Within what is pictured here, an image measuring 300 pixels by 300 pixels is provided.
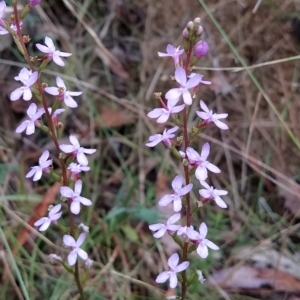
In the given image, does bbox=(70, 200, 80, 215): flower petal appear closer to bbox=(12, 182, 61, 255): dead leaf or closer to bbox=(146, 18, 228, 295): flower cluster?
bbox=(146, 18, 228, 295): flower cluster

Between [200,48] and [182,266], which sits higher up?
[200,48]

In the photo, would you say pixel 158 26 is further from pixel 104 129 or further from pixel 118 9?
pixel 104 129

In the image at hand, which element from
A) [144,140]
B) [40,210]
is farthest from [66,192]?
[144,140]

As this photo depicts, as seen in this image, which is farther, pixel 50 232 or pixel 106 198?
pixel 106 198

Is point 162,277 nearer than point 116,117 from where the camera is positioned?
Yes

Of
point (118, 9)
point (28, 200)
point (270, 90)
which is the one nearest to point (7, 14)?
point (118, 9)

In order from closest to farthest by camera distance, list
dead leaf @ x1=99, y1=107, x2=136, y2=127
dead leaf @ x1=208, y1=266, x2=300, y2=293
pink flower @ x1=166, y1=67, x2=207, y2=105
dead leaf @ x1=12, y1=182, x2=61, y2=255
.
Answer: pink flower @ x1=166, y1=67, x2=207, y2=105 → dead leaf @ x1=208, y1=266, x2=300, y2=293 → dead leaf @ x1=12, y1=182, x2=61, y2=255 → dead leaf @ x1=99, y1=107, x2=136, y2=127

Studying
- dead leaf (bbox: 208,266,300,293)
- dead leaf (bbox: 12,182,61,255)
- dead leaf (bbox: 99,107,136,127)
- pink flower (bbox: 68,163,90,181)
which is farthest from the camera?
dead leaf (bbox: 99,107,136,127)

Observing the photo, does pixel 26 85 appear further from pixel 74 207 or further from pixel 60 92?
pixel 74 207

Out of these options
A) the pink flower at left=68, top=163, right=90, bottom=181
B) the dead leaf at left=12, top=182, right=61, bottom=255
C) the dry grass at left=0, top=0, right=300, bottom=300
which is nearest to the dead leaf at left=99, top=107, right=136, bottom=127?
the dry grass at left=0, top=0, right=300, bottom=300
